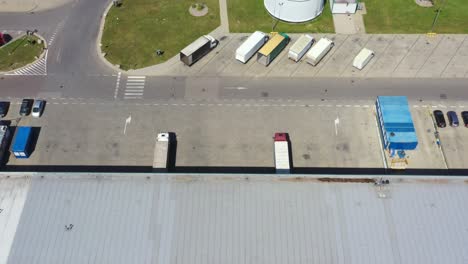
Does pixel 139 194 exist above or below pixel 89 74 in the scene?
below

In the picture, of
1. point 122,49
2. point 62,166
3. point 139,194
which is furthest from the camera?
point 122,49

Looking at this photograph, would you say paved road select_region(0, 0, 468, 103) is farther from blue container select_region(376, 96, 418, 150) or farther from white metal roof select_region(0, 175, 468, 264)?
white metal roof select_region(0, 175, 468, 264)

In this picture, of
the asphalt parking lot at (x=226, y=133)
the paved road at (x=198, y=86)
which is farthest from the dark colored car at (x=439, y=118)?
the paved road at (x=198, y=86)

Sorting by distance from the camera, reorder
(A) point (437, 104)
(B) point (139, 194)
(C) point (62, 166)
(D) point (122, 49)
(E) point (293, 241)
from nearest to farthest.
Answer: (E) point (293, 241)
(B) point (139, 194)
(C) point (62, 166)
(A) point (437, 104)
(D) point (122, 49)

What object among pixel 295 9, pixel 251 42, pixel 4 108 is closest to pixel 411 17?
pixel 295 9

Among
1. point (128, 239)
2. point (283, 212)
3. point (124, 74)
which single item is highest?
point (124, 74)

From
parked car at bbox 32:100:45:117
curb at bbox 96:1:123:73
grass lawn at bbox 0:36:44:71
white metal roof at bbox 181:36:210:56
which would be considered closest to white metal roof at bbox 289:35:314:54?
white metal roof at bbox 181:36:210:56

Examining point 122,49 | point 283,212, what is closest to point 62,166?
point 122,49

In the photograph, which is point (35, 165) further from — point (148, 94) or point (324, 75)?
point (324, 75)
